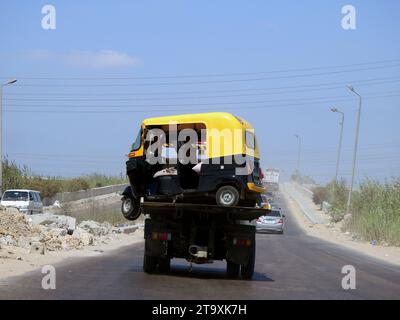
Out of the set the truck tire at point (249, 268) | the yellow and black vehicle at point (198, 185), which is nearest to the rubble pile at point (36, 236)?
the yellow and black vehicle at point (198, 185)

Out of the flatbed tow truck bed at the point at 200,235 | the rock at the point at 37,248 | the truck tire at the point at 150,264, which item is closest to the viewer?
the flatbed tow truck bed at the point at 200,235

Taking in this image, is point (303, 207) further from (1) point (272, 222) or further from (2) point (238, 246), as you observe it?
(2) point (238, 246)

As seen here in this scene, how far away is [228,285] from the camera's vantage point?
16266mm

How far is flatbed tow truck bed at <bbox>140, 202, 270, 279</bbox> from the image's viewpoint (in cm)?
1722

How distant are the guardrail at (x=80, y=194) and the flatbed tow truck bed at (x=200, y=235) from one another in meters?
47.8

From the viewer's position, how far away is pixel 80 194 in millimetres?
71312

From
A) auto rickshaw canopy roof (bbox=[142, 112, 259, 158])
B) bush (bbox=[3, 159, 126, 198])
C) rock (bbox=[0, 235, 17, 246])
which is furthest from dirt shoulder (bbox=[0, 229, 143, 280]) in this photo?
bush (bbox=[3, 159, 126, 198])

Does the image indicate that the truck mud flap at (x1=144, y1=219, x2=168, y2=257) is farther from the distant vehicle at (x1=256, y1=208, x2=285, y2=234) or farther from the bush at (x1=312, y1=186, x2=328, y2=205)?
the bush at (x1=312, y1=186, x2=328, y2=205)

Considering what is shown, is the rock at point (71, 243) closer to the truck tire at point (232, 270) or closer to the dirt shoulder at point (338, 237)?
the truck tire at point (232, 270)

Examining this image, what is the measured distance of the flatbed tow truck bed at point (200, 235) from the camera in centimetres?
1722

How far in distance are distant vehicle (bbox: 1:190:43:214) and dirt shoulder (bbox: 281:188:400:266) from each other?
58.8 feet

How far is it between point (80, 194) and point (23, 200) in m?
27.0

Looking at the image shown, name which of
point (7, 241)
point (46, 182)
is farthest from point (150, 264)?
point (46, 182)
